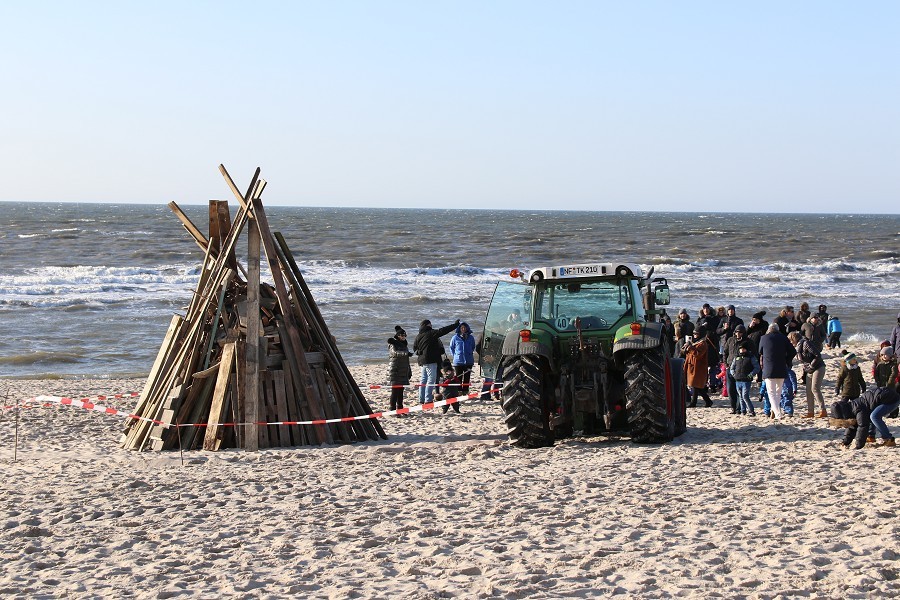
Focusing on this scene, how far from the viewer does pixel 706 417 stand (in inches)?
550

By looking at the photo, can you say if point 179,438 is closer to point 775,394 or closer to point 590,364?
point 590,364

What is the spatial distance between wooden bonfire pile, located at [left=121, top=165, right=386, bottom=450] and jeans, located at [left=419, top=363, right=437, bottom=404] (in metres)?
3.24

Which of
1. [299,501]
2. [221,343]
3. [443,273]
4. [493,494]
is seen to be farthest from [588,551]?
[443,273]

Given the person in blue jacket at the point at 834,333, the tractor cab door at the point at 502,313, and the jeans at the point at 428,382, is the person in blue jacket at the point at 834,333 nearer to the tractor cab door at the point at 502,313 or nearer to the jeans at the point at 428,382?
the tractor cab door at the point at 502,313

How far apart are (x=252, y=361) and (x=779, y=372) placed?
6692 millimetres

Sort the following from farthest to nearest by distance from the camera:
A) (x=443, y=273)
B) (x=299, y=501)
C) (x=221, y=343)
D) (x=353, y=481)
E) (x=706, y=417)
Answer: (x=443, y=273) < (x=706, y=417) < (x=221, y=343) < (x=353, y=481) < (x=299, y=501)

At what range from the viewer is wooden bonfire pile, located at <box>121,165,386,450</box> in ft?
37.2

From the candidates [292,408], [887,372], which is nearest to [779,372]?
[887,372]

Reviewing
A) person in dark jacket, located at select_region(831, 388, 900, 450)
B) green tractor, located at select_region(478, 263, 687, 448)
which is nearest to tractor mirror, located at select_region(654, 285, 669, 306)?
green tractor, located at select_region(478, 263, 687, 448)

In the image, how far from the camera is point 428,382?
15.3 m

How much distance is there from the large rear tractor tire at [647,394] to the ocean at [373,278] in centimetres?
1245

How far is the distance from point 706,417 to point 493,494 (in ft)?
19.6

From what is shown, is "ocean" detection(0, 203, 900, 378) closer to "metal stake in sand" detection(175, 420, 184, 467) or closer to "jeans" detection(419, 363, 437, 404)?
"jeans" detection(419, 363, 437, 404)

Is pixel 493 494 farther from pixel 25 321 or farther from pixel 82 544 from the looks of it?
pixel 25 321
